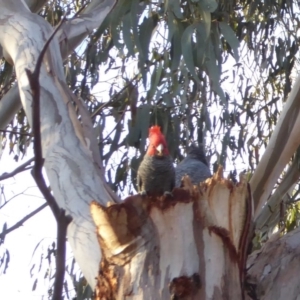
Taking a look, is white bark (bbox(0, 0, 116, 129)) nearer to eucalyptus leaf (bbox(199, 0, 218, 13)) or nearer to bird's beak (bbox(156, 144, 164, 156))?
eucalyptus leaf (bbox(199, 0, 218, 13))

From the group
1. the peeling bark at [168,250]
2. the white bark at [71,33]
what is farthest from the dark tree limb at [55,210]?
the white bark at [71,33]

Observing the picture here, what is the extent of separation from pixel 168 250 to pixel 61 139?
610mm

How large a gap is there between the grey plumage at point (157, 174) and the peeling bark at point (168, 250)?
1.82ft

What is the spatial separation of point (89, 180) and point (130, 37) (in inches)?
30.9

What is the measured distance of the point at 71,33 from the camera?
8.15 feet

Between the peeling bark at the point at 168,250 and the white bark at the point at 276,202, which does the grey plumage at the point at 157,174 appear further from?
the white bark at the point at 276,202

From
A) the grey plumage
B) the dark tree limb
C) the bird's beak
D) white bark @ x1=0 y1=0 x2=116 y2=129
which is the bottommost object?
the dark tree limb

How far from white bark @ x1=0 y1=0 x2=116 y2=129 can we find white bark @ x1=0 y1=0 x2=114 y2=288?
0.29 meters

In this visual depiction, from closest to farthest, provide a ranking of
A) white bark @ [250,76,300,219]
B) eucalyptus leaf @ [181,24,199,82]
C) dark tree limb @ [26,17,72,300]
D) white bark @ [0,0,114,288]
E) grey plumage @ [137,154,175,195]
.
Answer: dark tree limb @ [26,17,72,300] → white bark @ [0,0,114,288] → grey plumage @ [137,154,175,195] → eucalyptus leaf @ [181,24,199,82] → white bark @ [250,76,300,219]

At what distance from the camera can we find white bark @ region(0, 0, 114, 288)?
1512 millimetres

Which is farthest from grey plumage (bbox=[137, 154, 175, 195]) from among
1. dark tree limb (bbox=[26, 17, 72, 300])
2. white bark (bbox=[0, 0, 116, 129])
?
dark tree limb (bbox=[26, 17, 72, 300])

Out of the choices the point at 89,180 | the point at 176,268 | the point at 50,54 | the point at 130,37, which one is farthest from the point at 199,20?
the point at 176,268

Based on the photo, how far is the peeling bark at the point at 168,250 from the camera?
4.06ft

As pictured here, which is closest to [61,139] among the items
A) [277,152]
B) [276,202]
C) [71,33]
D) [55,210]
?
[71,33]
